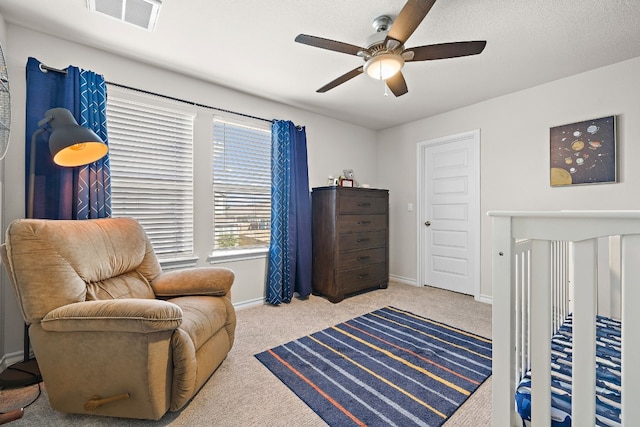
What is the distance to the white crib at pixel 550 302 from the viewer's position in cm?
69

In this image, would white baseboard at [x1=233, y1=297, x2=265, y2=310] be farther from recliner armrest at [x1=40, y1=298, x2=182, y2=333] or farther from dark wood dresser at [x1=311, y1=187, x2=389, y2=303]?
recliner armrest at [x1=40, y1=298, x2=182, y2=333]

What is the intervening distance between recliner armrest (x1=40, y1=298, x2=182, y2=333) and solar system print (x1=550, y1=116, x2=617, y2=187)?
3399 millimetres

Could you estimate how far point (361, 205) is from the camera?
3.43m

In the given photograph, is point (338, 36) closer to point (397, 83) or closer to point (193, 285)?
point (397, 83)

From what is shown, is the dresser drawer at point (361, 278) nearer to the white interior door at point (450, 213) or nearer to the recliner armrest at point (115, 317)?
Result: the white interior door at point (450, 213)

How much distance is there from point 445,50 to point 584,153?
1908 mm

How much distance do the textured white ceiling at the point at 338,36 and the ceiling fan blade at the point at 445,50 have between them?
27 centimetres

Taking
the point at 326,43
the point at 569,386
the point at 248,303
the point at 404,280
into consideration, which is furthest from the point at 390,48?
the point at 404,280

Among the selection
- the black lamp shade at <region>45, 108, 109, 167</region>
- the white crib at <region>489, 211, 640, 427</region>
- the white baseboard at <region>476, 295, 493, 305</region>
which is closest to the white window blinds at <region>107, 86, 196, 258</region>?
the black lamp shade at <region>45, 108, 109, 167</region>

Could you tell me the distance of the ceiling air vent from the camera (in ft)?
5.59

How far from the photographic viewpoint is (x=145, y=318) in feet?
3.94

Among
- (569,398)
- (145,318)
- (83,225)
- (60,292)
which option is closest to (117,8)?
(83,225)

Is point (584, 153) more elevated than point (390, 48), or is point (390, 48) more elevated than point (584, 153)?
point (390, 48)

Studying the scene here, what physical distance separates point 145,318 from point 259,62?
2142 millimetres
